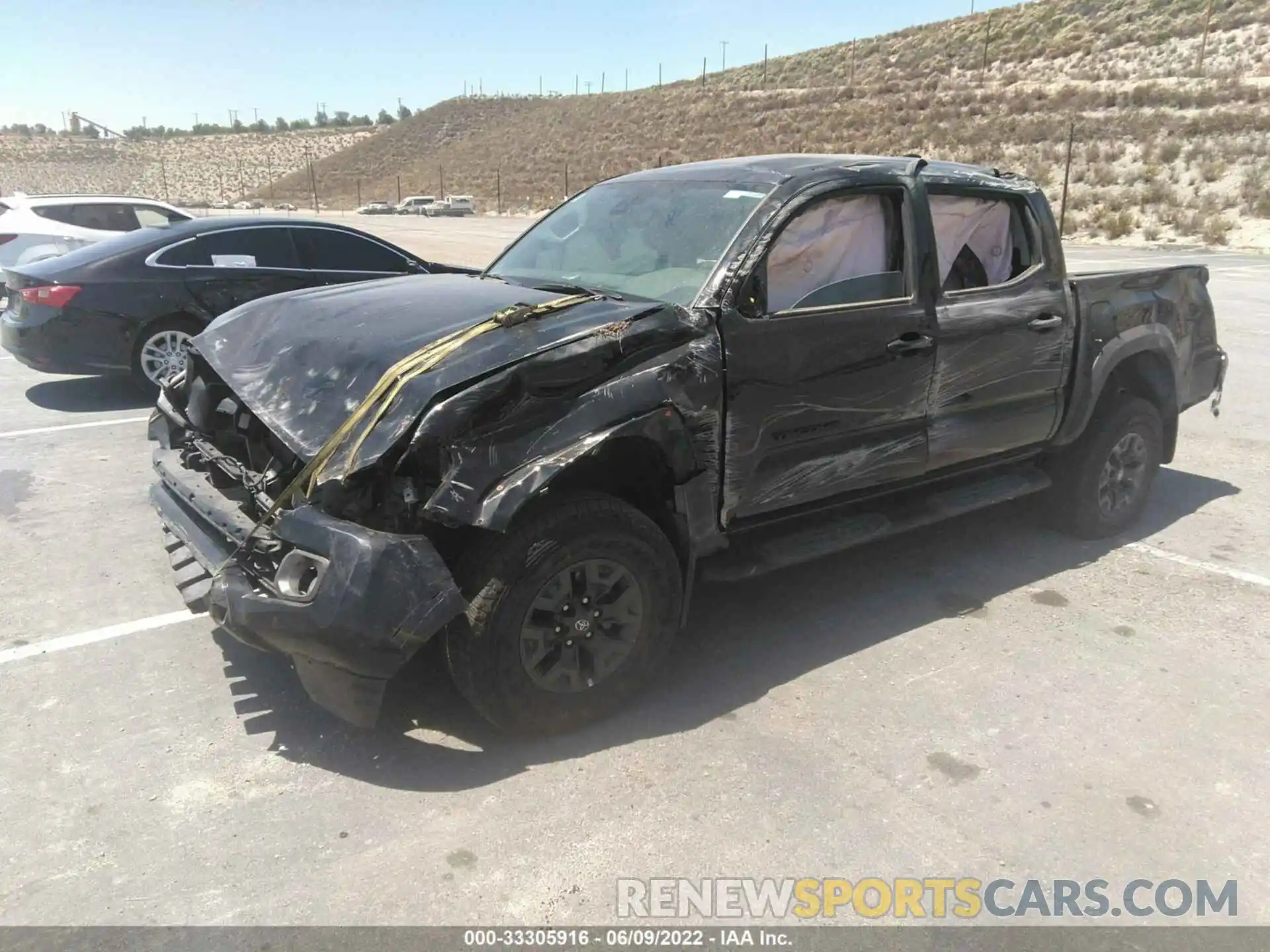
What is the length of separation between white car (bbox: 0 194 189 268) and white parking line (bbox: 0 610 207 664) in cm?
889

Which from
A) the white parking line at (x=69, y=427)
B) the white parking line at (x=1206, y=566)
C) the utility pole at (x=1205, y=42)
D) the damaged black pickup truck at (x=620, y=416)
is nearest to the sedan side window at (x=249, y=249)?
the white parking line at (x=69, y=427)

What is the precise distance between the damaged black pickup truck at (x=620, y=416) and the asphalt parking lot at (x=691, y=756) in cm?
36

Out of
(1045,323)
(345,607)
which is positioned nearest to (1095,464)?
(1045,323)

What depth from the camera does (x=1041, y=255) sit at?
16.0 feet

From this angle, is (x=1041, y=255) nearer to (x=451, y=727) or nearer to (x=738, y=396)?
(x=738, y=396)

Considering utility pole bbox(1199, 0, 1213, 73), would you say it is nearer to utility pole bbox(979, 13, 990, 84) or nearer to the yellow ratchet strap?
utility pole bbox(979, 13, 990, 84)

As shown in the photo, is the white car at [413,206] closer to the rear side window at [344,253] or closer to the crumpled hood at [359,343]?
the rear side window at [344,253]

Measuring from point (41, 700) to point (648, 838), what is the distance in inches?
93.7

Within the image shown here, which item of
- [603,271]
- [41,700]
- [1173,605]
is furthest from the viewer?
[1173,605]

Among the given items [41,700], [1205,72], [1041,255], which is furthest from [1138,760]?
[1205,72]

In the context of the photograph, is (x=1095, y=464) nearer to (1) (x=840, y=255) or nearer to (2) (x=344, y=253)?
(1) (x=840, y=255)

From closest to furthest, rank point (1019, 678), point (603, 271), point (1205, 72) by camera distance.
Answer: point (1019, 678)
point (603, 271)
point (1205, 72)

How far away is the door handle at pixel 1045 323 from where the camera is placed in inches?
185
